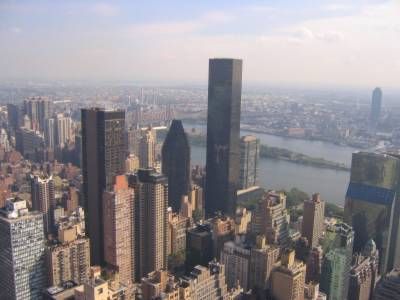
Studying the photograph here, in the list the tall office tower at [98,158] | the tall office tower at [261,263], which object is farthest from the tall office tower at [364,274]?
the tall office tower at [98,158]

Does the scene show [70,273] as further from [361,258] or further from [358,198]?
[358,198]

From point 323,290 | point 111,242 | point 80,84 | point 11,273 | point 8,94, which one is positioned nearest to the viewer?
point 11,273

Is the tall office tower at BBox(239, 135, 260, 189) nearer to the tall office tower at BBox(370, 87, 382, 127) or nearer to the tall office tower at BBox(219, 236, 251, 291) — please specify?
the tall office tower at BBox(370, 87, 382, 127)

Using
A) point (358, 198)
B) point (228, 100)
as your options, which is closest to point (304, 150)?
point (228, 100)

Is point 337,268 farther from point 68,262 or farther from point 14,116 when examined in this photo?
point 14,116

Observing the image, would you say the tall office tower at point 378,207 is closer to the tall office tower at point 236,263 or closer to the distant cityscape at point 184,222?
the distant cityscape at point 184,222

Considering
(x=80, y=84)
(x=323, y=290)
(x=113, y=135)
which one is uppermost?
(x=80, y=84)

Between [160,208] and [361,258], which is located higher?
[160,208]
